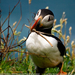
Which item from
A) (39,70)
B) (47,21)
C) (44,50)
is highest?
(47,21)

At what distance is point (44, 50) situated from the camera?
4.46 ft

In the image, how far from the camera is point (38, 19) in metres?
1.39

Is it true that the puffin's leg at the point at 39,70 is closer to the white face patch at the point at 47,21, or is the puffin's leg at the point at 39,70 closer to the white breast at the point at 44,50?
the white breast at the point at 44,50

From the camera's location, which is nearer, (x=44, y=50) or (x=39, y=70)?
(x=44, y=50)

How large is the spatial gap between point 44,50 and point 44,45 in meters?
0.05

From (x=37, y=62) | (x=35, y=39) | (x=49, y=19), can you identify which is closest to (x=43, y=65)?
(x=37, y=62)

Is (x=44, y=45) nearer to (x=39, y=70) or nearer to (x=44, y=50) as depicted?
(x=44, y=50)

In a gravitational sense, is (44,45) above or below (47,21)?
below

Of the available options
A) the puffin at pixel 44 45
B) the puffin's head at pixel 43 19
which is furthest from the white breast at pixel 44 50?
the puffin's head at pixel 43 19

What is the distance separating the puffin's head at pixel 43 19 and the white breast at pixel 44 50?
0.37ft

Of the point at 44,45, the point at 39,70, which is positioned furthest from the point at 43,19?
the point at 39,70

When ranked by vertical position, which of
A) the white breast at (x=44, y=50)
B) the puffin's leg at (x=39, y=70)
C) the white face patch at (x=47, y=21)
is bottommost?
the puffin's leg at (x=39, y=70)

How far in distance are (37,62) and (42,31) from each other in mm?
325

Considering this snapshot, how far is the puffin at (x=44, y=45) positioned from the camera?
1.37 meters
